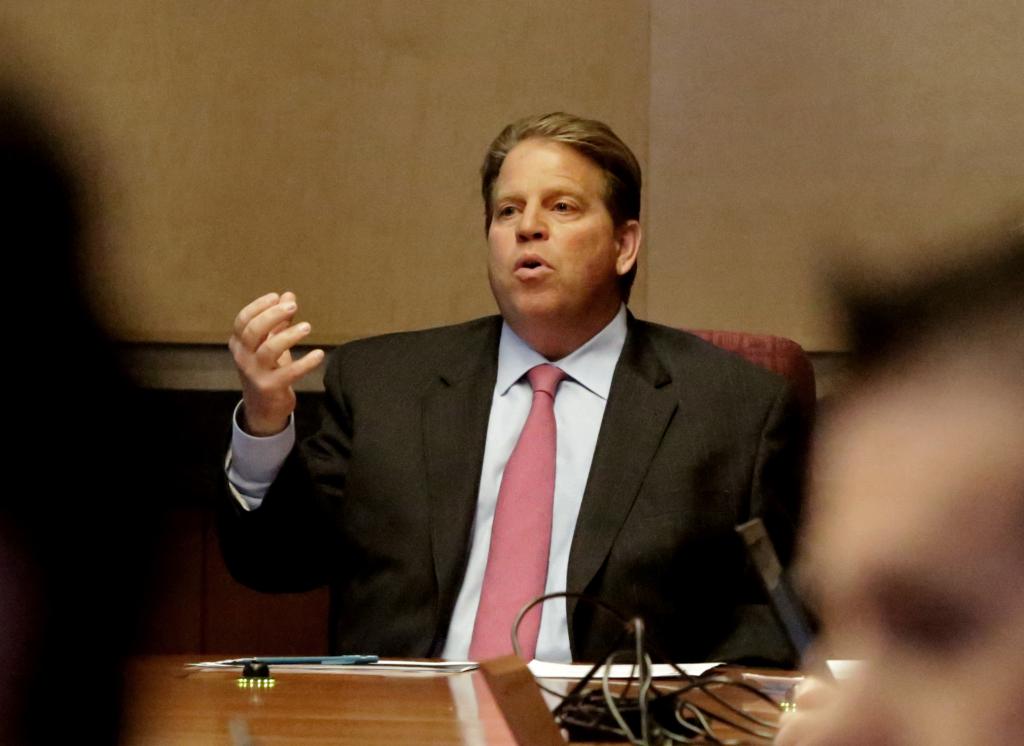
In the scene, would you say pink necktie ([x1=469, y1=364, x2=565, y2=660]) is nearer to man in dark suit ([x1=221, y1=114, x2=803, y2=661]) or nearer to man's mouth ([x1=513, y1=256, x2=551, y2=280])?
man in dark suit ([x1=221, y1=114, x2=803, y2=661])

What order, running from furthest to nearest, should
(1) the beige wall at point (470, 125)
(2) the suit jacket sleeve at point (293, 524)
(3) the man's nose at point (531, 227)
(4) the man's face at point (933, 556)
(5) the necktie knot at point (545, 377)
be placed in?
(1) the beige wall at point (470, 125) → (3) the man's nose at point (531, 227) → (5) the necktie knot at point (545, 377) → (2) the suit jacket sleeve at point (293, 524) → (4) the man's face at point (933, 556)

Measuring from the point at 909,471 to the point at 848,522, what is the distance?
30 millimetres

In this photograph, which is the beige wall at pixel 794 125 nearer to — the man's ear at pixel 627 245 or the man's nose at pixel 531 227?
the man's ear at pixel 627 245

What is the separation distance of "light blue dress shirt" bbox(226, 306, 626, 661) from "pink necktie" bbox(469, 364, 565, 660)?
2 cm

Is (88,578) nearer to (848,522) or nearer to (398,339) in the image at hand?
(848,522)

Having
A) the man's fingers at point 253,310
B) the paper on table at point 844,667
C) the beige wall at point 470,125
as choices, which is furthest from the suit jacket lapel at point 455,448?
the paper on table at point 844,667

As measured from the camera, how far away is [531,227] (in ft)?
8.57

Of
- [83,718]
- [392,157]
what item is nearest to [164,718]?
[83,718]

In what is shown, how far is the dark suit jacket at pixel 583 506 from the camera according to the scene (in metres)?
2.29

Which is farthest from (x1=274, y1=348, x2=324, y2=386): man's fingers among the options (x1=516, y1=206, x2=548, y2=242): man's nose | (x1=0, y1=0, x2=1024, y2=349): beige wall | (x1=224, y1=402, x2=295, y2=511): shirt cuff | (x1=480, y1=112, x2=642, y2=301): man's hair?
(x1=0, y1=0, x2=1024, y2=349): beige wall

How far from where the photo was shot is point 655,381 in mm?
2520

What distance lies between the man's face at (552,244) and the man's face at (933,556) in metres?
2.17

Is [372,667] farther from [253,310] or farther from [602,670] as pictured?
[253,310]

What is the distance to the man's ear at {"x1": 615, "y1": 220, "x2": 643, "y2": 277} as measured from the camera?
2781 mm
